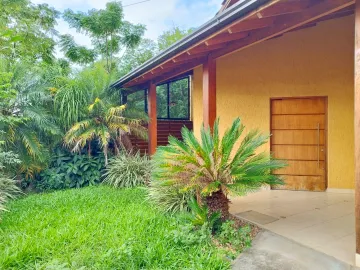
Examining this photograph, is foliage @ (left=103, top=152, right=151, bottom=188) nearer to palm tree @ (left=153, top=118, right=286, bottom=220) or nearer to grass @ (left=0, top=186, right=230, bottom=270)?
grass @ (left=0, top=186, right=230, bottom=270)

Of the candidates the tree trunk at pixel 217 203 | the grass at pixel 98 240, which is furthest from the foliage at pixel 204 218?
the grass at pixel 98 240

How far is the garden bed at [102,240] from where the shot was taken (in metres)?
3.05

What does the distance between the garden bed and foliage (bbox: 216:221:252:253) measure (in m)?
0.20

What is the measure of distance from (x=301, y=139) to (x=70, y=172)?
6.36 m

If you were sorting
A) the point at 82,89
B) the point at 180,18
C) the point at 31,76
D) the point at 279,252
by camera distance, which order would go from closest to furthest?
the point at 279,252
the point at 31,76
the point at 82,89
the point at 180,18

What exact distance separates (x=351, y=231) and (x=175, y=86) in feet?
32.0

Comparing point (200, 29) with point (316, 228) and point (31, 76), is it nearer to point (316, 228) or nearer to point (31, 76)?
point (316, 228)

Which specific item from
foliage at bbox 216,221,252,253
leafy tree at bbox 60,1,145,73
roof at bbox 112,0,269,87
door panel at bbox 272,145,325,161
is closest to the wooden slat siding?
leafy tree at bbox 60,1,145,73

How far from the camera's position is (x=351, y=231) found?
3.83 metres

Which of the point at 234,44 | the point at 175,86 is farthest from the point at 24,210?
the point at 175,86

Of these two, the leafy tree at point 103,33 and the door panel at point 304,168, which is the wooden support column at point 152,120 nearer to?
the door panel at point 304,168

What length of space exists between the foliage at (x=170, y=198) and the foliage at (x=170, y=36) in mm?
12877

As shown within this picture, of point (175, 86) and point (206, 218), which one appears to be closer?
point (206, 218)

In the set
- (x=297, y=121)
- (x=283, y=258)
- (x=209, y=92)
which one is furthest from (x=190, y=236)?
(x=297, y=121)
